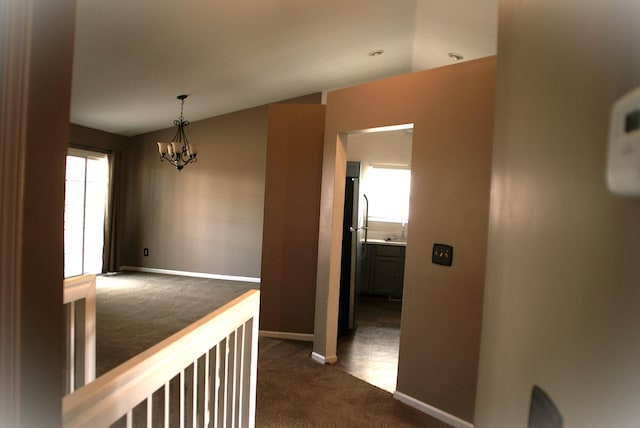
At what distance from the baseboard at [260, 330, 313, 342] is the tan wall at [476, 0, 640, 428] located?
2.93 metres

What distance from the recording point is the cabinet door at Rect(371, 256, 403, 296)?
523 cm

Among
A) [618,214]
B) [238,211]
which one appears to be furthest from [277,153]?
[618,214]

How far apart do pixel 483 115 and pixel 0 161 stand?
85.7 inches

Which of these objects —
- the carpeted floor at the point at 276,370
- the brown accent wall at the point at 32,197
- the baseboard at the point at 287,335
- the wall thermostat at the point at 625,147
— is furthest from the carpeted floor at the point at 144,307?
the wall thermostat at the point at 625,147

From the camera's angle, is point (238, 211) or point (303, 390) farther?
point (238, 211)

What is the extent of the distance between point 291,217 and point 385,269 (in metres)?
2.30

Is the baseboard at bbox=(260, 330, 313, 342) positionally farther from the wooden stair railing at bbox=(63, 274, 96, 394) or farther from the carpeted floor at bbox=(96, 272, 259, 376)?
the wooden stair railing at bbox=(63, 274, 96, 394)

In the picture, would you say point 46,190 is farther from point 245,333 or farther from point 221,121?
point 221,121

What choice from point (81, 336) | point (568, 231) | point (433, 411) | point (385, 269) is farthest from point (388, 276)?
point (568, 231)

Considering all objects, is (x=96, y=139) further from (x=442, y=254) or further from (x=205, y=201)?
(x=442, y=254)

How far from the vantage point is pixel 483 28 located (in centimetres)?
295

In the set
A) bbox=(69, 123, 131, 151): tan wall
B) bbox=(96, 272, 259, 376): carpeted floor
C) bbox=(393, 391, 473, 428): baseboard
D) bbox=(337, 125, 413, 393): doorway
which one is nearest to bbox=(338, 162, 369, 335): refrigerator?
bbox=(337, 125, 413, 393): doorway

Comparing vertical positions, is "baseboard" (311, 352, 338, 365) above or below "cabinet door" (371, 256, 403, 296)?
below

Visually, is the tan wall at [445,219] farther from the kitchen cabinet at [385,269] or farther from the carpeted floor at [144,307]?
the kitchen cabinet at [385,269]
